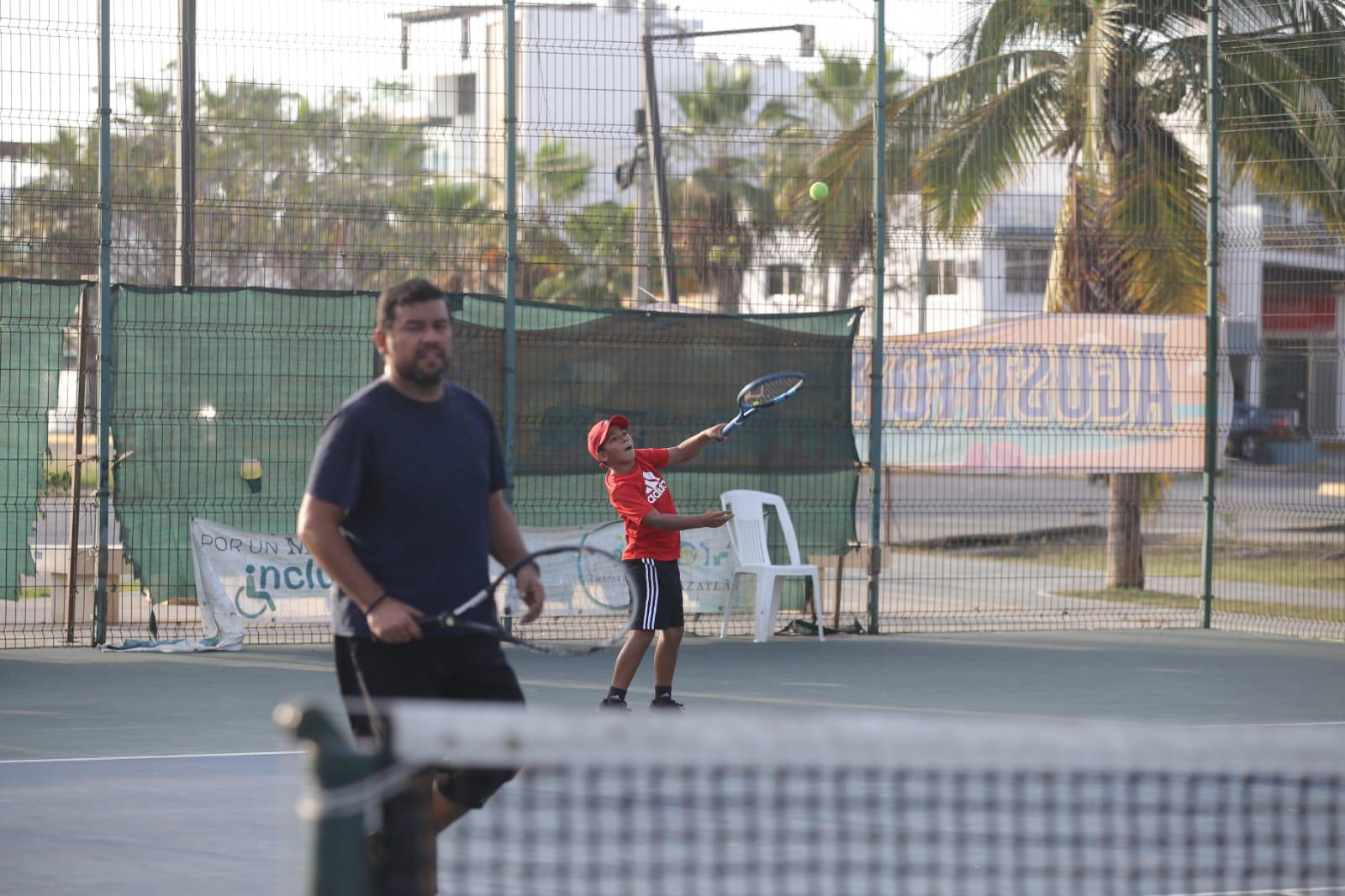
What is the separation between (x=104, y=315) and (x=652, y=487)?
4.53m

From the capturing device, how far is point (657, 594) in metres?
7.99

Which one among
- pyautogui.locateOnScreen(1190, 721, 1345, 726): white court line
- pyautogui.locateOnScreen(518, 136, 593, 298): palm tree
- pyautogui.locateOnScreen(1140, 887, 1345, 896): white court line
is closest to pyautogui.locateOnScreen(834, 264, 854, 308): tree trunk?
pyautogui.locateOnScreen(518, 136, 593, 298): palm tree

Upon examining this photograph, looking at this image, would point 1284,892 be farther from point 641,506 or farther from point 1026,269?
point 1026,269

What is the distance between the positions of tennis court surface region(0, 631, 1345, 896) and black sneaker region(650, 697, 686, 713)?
61 cm

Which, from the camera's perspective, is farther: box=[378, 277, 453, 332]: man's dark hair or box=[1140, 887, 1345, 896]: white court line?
box=[1140, 887, 1345, 896]: white court line

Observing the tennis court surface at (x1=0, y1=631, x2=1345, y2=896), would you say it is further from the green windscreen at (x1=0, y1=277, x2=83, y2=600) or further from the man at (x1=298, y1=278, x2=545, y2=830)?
the green windscreen at (x1=0, y1=277, x2=83, y2=600)

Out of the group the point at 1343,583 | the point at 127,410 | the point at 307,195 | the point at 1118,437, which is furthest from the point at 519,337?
the point at 1343,583

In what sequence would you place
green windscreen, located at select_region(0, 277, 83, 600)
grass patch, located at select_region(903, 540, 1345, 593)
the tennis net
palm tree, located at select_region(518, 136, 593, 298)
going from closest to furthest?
the tennis net < green windscreen, located at select_region(0, 277, 83, 600) < palm tree, located at select_region(518, 136, 593, 298) < grass patch, located at select_region(903, 540, 1345, 593)

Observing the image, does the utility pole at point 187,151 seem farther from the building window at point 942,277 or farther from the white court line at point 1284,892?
the white court line at point 1284,892

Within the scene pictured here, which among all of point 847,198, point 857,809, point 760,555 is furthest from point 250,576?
point 857,809

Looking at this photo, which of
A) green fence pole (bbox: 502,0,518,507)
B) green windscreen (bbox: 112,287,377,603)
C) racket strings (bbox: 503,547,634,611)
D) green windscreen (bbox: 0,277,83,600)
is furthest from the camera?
green fence pole (bbox: 502,0,518,507)

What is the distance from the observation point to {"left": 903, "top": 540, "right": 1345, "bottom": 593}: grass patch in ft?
50.8

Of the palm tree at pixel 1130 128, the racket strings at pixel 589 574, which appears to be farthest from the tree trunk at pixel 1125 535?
the racket strings at pixel 589 574

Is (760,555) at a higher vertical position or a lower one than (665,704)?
higher
